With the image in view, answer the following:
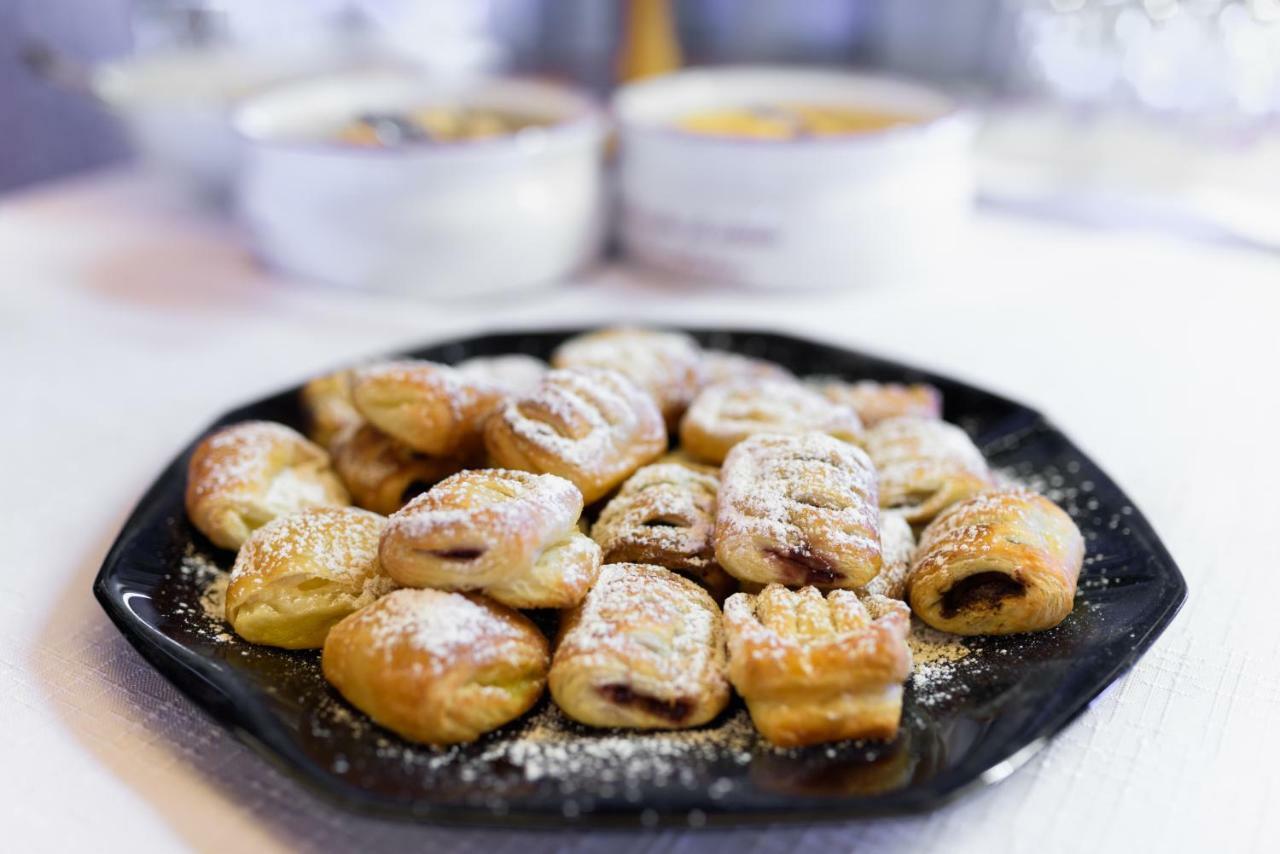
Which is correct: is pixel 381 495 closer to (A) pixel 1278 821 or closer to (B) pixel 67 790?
(B) pixel 67 790

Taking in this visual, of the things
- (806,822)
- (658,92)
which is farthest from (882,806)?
(658,92)

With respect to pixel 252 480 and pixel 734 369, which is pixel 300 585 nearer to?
pixel 252 480

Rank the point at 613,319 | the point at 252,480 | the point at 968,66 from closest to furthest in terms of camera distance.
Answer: the point at 252,480
the point at 613,319
the point at 968,66

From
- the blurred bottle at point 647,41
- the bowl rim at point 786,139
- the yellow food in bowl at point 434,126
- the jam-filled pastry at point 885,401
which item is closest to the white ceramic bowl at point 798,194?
the bowl rim at point 786,139

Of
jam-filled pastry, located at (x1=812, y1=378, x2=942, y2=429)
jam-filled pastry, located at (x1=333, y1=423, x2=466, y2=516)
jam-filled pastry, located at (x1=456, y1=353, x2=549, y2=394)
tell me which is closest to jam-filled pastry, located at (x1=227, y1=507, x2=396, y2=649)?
jam-filled pastry, located at (x1=333, y1=423, x2=466, y2=516)

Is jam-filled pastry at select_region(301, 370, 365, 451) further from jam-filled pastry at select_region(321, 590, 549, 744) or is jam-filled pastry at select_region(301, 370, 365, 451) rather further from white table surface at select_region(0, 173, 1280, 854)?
jam-filled pastry at select_region(321, 590, 549, 744)

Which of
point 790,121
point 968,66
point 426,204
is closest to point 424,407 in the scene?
point 426,204
